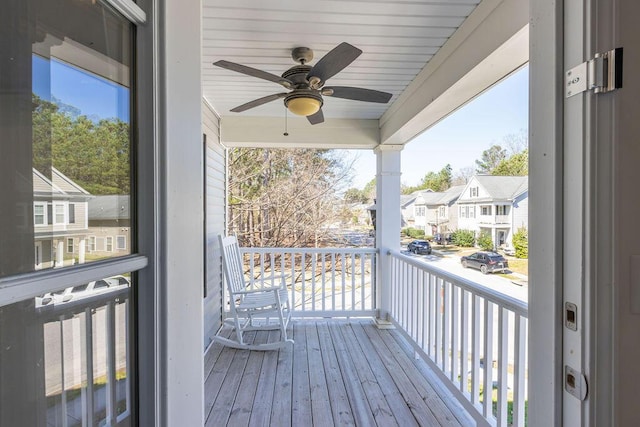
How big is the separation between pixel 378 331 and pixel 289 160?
4.03 meters

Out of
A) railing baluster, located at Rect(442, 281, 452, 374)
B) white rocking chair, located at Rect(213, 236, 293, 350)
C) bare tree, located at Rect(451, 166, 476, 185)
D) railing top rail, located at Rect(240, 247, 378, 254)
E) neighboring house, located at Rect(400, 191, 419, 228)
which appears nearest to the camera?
railing baluster, located at Rect(442, 281, 452, 374)

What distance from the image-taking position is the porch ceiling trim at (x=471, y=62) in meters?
1.49

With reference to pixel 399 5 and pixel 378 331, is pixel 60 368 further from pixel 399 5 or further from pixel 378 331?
pixel 378 331

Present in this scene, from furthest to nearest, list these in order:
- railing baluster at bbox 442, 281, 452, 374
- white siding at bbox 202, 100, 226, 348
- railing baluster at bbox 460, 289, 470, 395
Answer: white siding at bbox 202, 100, 226, 348 → railing baluster at bbox 442, 281, 452, 374 → railing baluster at bbox 460, 289, 470, 395

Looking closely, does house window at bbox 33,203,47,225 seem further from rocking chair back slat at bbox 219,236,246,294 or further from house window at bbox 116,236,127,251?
rocking chair back slat at bbox 219,236,246,294

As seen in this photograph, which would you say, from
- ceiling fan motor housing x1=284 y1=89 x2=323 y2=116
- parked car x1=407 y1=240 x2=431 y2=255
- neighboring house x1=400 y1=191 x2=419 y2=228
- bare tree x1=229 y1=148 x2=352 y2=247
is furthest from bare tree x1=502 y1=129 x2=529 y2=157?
bare tree x1=229 y1=148 x2=352 y2=247

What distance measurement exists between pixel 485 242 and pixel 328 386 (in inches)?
61.1

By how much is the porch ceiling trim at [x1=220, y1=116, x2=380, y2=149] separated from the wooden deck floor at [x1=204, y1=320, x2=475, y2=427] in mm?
2185

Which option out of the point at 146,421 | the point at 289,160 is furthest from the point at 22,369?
the point at 289,160

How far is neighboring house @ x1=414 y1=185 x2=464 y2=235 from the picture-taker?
8.51 feet

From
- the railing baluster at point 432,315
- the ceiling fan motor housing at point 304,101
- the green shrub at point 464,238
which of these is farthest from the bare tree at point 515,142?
the ceiling fan motor housing at point 304,101

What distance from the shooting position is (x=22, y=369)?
48cm
